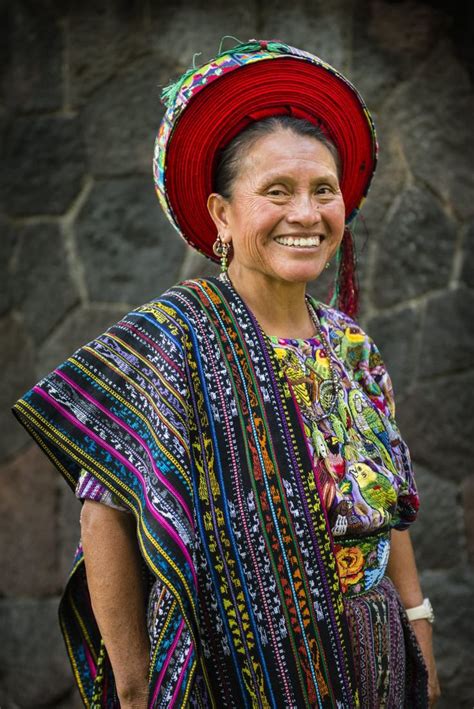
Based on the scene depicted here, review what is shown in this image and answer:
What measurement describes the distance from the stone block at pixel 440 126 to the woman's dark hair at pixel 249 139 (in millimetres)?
1329

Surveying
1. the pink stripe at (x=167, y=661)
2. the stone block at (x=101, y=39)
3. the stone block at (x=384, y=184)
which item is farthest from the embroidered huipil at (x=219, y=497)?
the stone block at (x=101, y=39)

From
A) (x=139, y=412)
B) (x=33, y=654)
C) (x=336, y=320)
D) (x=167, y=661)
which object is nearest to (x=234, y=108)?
(x=336, y=320)

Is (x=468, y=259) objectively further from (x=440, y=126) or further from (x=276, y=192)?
(x=276, y=192)

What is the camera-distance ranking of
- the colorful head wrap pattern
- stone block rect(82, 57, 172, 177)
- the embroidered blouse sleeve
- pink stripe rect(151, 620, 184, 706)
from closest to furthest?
pink stripe rect(151, 620, 184, 706)
the colorful head wrap pattern
the embroidered blouse sleeve
stone block rect(82, 57, 172, 177)

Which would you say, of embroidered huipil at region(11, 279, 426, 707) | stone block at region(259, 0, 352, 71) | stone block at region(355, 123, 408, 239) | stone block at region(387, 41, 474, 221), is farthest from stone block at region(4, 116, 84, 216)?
embroidered huipil at region(11, 279, 426, 707)

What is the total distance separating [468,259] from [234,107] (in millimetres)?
1584

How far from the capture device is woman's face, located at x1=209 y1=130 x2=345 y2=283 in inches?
76.1

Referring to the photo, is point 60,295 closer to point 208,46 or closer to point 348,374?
point 208,46

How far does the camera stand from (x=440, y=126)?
3.26 metres

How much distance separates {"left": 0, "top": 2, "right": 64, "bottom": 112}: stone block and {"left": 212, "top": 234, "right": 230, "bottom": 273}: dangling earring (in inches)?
64.2

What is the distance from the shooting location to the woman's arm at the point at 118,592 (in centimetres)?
171

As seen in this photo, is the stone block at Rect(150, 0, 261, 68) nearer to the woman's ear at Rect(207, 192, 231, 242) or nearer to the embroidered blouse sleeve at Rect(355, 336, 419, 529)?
the woman's ear at Rect(207, 192, 231, 242)

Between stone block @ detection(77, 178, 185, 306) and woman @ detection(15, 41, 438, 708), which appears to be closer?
woman @ detection(15, 41, 438, 708)

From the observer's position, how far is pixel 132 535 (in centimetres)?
175
